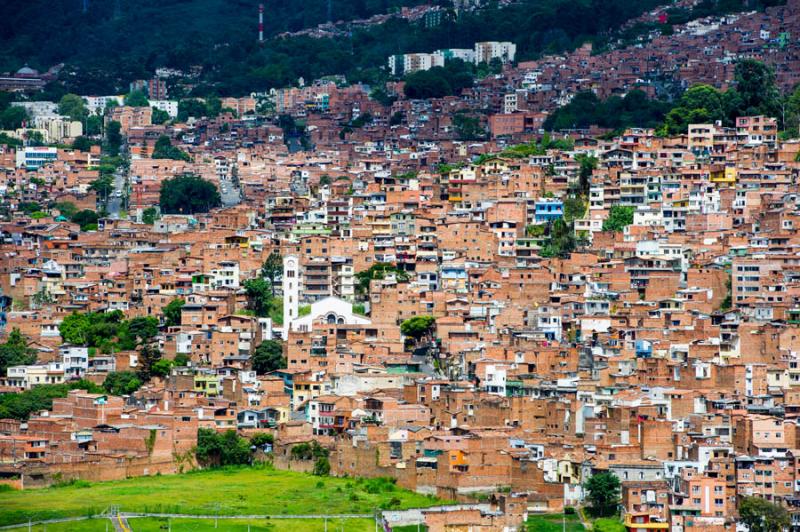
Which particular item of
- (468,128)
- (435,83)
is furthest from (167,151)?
(435,83)

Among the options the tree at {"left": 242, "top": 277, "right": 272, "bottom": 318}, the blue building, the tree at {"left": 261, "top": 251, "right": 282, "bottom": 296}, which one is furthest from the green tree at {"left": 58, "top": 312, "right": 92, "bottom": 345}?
the blue building

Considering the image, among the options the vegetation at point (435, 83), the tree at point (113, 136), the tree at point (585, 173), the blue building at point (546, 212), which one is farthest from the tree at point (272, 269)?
the vegetation at point (435, 83)

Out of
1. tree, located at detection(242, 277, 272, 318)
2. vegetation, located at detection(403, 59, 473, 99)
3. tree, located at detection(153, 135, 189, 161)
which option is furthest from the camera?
vegetation, located at detection(403, 59, 473, 99)

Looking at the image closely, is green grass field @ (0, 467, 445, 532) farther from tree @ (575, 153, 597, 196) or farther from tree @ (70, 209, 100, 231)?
tree @ (70, 209, 100, 231)

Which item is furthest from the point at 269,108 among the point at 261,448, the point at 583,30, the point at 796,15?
the point at 261,448

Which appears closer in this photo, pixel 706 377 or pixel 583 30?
pixel 706 377

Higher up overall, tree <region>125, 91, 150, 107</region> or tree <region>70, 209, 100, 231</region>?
tree <region>125, 91, 150, 107</region>

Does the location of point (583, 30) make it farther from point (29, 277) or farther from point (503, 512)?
point (503, 512)

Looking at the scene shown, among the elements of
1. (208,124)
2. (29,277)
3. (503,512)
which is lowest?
(503,512)
